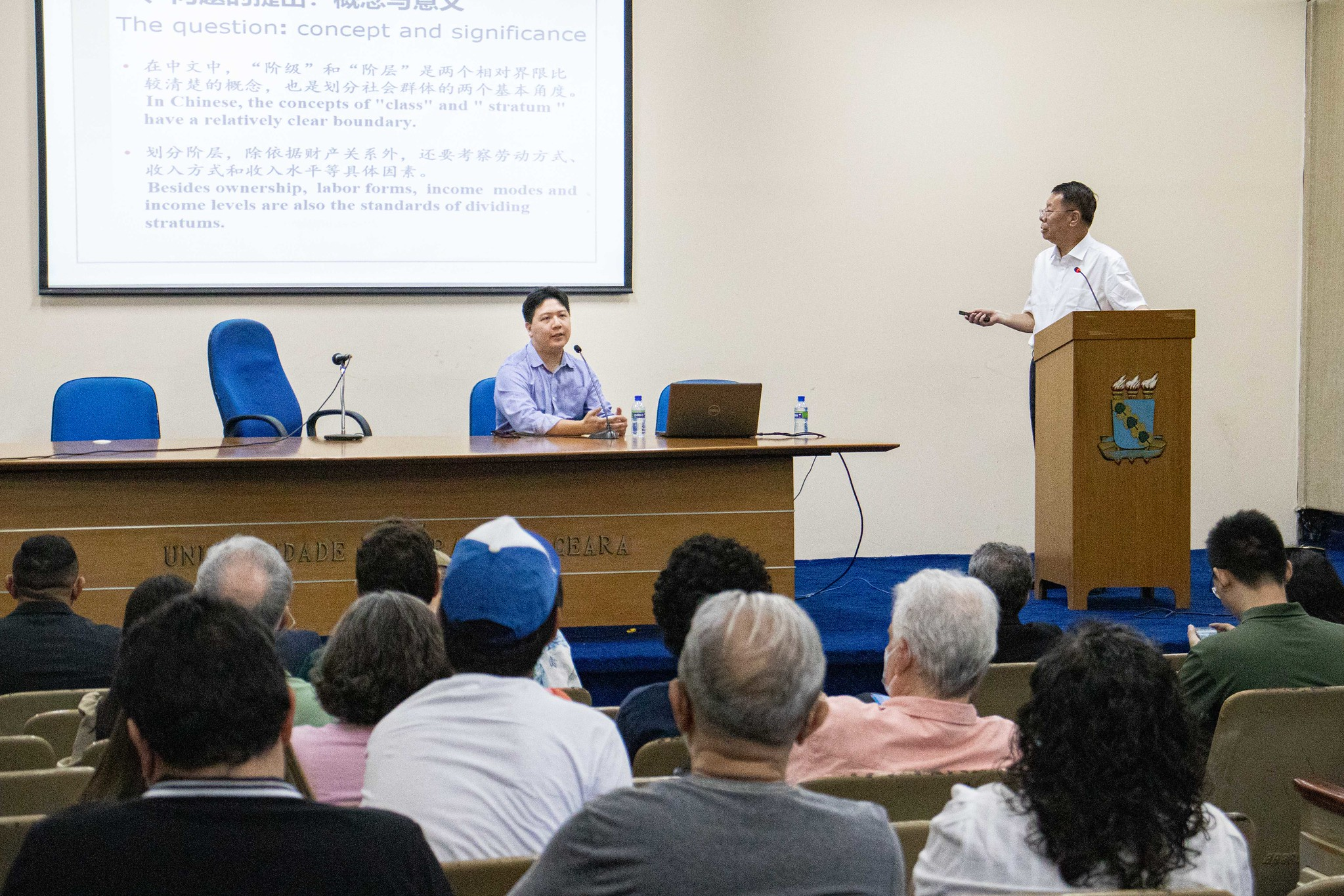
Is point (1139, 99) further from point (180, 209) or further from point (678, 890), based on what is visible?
point (678, 890)

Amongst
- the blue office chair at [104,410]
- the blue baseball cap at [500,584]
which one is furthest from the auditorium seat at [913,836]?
the blue office chair at [104,410]

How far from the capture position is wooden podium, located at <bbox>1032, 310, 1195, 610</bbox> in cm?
385

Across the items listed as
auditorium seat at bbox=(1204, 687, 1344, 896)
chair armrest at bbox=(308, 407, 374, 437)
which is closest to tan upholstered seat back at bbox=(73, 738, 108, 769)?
auditorium seat at bbox=(1204, 687, 1344, 896)

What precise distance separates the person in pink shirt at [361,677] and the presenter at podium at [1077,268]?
330 centimetres

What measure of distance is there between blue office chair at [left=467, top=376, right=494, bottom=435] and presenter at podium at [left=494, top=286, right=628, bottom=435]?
6 cm

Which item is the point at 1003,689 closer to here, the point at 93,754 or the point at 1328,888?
the point at 1328,888

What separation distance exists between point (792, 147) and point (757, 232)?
461 millimetres

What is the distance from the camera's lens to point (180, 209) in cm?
527

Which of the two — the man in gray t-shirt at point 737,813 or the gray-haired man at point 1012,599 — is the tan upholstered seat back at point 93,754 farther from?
the gray-haired man at point 1012,599

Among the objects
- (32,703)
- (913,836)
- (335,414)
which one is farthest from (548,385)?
(913,836)

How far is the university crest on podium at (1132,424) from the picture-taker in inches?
152

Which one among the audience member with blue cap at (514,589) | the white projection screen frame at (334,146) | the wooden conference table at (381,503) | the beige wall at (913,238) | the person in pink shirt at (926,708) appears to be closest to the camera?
the audience member with blue cap at (514,589)

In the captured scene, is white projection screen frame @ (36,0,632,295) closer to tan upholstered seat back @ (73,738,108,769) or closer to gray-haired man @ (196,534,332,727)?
gray-haired man @ (196,534,332,727)

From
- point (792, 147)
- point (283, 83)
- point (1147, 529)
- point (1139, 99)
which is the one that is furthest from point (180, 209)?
point (1139, 99)
